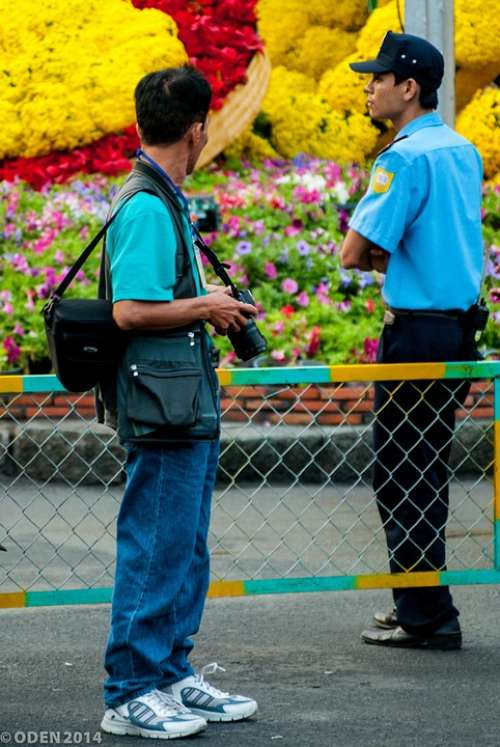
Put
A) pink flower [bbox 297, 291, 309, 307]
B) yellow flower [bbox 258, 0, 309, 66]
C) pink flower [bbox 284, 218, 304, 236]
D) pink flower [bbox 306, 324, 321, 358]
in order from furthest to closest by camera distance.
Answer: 1. yellow flower [bbox 258, 0, 309, 66]
2. pink flower [bbox 284, 218, 304, 236]
3. pink flower [bbox 297, 291, 309, 307]
4. pink flower [bbox 306, 324, 321, 358]

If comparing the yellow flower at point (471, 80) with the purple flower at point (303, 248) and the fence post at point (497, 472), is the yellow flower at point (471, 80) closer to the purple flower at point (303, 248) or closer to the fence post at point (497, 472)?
the purple flower at point (303, 248)

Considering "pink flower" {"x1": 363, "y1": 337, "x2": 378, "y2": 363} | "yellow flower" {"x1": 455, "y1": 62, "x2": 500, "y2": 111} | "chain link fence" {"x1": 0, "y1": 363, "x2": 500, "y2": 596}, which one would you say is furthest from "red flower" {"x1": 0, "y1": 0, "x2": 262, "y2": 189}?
"pink flower" {"x1": 363, "y1": 337, "x2": 378, "y2": 363}

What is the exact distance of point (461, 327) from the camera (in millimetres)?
5430

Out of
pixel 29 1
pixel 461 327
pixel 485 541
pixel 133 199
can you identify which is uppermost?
pixel 29 1

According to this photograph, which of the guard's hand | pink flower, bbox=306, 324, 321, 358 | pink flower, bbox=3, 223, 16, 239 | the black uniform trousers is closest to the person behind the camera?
the guard's hand

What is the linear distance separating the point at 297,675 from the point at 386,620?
577 mm

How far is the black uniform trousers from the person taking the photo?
5379 mm

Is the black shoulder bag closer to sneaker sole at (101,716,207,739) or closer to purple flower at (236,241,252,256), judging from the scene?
sneaker sole at (101,716,207,739)

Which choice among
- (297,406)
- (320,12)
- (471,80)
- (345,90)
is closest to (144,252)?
(297,406)

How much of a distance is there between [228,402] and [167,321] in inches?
193

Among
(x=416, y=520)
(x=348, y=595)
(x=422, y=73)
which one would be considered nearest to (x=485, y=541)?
(x=348, y=595)

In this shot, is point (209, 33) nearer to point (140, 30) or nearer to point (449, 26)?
point (140, 30)

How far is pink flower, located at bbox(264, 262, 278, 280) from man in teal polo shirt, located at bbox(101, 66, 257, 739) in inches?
231

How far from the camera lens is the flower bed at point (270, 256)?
9719 millimetres
